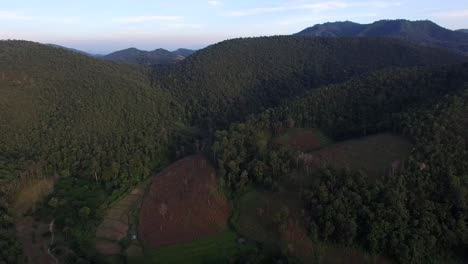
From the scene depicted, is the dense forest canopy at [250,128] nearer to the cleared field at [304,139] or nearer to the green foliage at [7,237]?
the green foliage at [7,237]

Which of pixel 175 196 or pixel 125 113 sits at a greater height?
pixel 125 113

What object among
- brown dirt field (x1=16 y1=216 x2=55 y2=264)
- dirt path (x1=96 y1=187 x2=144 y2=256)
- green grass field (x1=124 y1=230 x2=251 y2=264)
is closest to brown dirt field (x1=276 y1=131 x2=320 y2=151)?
green grass field (x1=124 y1=230 x2=251 y2=264)

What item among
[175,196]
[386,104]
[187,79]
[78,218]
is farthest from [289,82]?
[78,218]

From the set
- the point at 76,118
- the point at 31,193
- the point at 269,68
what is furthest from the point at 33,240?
the point at 269,68

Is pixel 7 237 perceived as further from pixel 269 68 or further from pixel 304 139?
pixel 269 68

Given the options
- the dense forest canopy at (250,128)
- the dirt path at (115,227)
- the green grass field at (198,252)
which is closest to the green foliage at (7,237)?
the dense forest canopy at (250,128)

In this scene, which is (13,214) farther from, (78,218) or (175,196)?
(175,196)

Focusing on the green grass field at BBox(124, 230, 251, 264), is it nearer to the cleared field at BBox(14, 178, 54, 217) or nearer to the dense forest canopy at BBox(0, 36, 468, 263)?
the dense forest canopy at BBox(0, 36, 468, 263)
